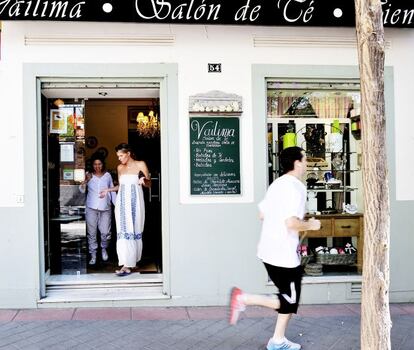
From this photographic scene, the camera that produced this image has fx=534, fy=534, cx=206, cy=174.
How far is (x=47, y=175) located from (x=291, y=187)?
3.81 m

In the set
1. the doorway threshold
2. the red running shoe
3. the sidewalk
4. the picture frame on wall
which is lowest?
the sidewalk

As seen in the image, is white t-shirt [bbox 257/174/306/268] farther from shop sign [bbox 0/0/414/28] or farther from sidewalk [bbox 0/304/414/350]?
shop sign [bbox 0/0/414/28]

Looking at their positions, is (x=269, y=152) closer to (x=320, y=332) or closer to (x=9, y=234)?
(x=320, y=332)

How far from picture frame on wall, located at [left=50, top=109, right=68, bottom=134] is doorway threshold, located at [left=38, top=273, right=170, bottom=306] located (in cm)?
204

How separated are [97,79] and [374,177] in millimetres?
3839

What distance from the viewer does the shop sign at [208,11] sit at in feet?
19.6

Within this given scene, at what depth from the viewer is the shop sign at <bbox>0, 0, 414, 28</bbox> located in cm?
596

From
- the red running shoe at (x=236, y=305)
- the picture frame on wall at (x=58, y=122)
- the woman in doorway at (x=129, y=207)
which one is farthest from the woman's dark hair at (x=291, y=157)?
the picture frame on wall at (x=58, y=122)

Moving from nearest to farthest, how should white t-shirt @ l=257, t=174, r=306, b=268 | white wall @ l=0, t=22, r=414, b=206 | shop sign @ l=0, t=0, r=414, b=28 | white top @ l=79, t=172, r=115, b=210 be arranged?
white t-shirt @ l=257, t=174, r=306, b=268 → shop sign @ l=0, t=0, r=414, b=28 → white wall @ l=0, t=22, r=414, b=206 → white top @ l=79, t=172, r=115, b=210

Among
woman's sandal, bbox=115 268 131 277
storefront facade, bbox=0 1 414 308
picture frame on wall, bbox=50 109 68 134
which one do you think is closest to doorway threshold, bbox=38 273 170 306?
storefront facade, bbox=0 1 414 308

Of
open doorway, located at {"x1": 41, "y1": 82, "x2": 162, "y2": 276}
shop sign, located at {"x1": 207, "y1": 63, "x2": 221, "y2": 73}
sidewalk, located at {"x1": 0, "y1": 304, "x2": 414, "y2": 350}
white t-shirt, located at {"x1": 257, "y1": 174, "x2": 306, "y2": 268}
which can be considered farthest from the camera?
open doorway, located at {"x1": 41, "y1": 82, "x2": 162, "y2": 276}

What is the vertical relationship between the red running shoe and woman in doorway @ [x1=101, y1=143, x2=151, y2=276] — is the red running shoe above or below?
below

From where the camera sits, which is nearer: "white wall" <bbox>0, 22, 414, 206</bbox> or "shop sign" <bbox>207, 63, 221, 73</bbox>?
"white wall" <bbox>0, 22, 414, 206</bbox>

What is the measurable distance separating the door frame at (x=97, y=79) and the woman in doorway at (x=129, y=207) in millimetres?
1122
